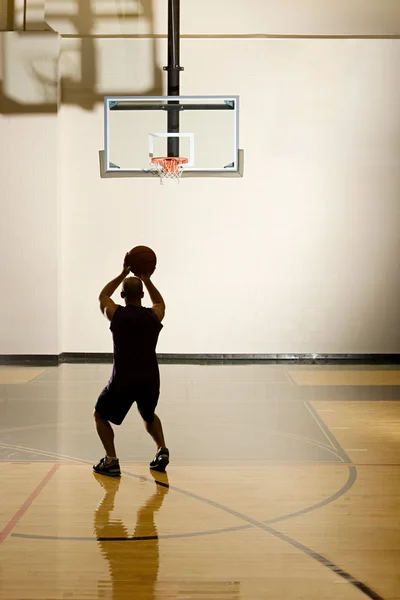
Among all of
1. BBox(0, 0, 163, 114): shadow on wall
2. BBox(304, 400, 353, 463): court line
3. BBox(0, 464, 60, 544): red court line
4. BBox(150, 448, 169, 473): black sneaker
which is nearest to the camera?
BBox(0, 464, 60, 544): red court line

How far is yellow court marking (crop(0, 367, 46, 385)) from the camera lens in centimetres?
958

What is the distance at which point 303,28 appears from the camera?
37.6ft

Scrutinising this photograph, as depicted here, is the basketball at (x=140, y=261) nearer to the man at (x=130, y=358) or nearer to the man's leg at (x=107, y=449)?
the man at (x=130, y=358)

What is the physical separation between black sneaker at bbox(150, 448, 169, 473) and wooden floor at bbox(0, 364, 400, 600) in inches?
2.6

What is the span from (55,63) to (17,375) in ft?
14.3

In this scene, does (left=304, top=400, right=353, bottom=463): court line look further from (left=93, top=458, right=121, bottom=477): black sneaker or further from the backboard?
the backboard

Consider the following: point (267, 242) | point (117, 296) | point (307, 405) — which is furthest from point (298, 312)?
point (307, 405)

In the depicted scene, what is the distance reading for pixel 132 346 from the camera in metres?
4.83

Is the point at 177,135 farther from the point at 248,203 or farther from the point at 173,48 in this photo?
the point at 248,203

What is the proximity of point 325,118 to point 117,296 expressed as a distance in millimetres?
3878

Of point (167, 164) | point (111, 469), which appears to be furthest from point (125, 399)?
point (167, 164)

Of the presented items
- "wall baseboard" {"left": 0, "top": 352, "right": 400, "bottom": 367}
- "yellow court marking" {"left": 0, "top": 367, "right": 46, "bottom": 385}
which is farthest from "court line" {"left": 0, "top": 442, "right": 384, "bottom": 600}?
"wall baseboard" {"left": 0, "top": 352, "right": 400, "bottom": 367}

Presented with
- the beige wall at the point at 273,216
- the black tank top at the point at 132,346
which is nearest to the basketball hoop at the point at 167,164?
the beige wall at the point at 273,216

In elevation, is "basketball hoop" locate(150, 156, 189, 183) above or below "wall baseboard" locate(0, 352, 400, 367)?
above
